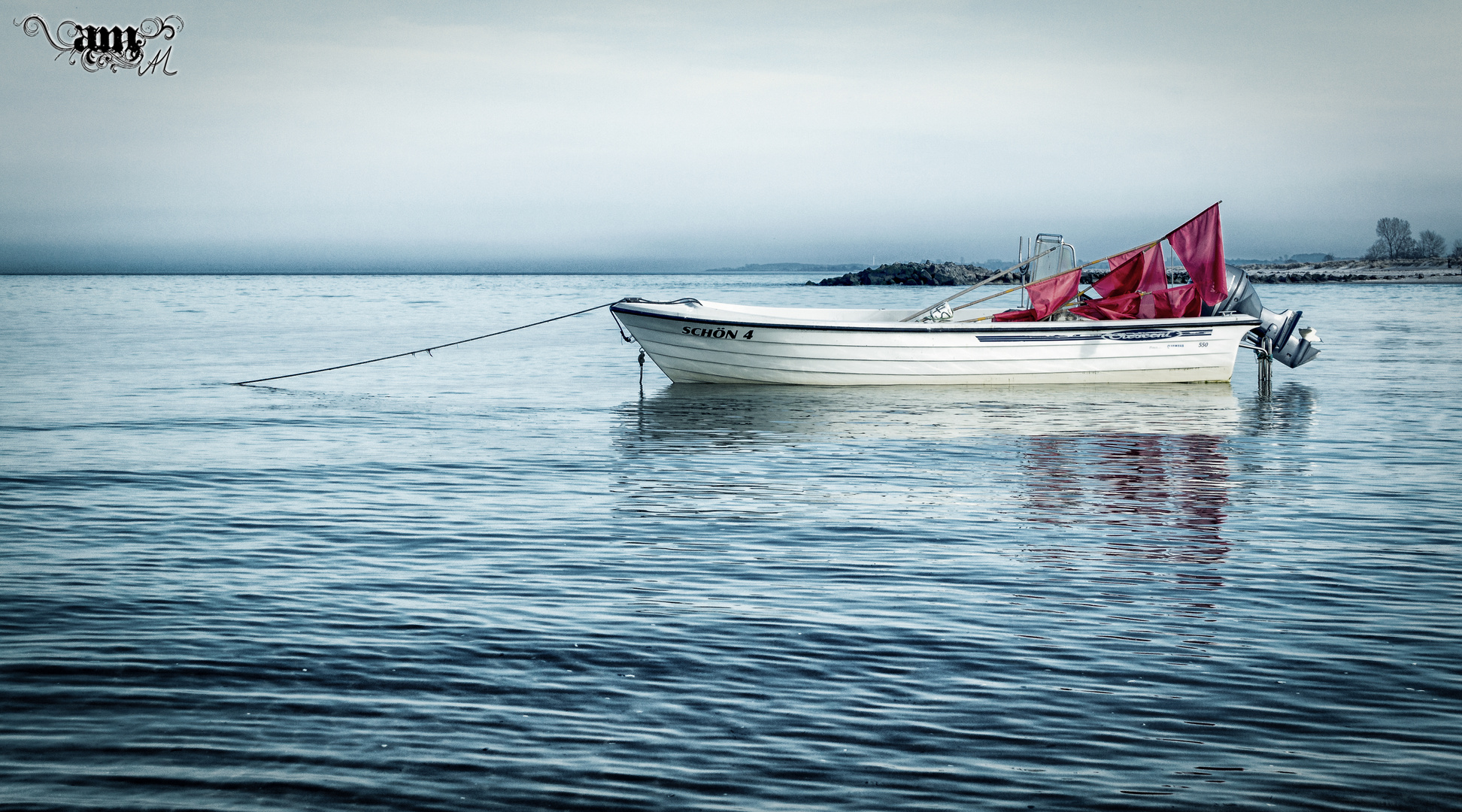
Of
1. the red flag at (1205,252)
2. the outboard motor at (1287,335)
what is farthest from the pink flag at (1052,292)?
the outboard motor at (1287,335)

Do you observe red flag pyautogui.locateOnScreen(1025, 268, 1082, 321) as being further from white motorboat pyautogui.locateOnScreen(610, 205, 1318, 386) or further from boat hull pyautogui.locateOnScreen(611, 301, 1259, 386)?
boat hull pyautogui.locateOnScreen(611, 301, 1259, 386)

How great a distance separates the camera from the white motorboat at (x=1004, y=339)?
21625 millimetres

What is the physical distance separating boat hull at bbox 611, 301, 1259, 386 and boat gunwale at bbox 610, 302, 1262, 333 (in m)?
0.02

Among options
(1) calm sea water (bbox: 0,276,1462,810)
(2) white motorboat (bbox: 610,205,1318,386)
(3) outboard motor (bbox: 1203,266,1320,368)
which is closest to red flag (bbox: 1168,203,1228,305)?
(2) white motorboat (bbox: 610,205,1318,386)

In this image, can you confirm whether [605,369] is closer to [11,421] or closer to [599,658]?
[11,421]

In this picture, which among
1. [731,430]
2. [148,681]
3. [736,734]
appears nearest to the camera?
[736,734]

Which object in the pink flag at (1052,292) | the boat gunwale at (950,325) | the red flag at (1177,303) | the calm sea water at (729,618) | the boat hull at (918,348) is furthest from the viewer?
the red flag at (1177,303)

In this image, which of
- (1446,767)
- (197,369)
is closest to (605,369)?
(197,369)

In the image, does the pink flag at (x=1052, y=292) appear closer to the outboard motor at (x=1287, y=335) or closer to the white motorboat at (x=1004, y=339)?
the white motorboat at (x=1004, y=339)

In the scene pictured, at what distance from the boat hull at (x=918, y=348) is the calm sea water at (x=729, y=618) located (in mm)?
4671

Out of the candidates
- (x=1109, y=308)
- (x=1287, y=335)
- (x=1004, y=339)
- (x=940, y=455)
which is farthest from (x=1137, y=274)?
(x=940, y=455)

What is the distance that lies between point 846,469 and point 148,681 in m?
8.64

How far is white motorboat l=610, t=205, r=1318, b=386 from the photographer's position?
2162 cm

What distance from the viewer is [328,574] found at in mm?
8188
